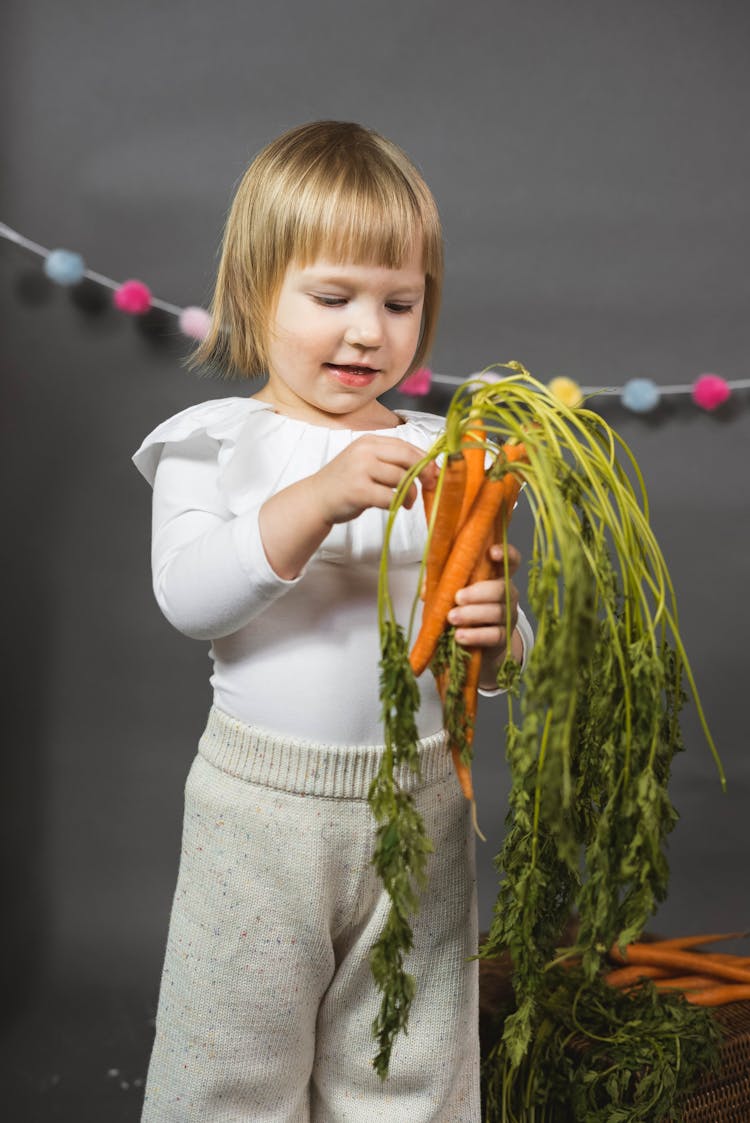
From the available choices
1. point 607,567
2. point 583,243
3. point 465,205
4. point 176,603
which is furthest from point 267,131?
point 607,567

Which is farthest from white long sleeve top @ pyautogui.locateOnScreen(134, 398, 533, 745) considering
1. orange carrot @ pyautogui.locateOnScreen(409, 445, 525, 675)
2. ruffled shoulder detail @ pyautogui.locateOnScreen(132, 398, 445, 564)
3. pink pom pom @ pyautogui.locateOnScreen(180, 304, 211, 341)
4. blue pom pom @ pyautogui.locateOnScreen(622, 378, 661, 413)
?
blue pom pom @ pyautogui.locateOnScreen(622, 378, 661, 413)

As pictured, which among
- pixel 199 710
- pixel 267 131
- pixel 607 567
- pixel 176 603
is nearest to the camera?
pixel 607 567

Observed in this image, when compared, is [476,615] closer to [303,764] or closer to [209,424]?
[303,764]

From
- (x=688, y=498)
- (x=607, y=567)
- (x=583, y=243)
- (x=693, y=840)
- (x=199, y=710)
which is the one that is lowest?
(x=693, y=840)

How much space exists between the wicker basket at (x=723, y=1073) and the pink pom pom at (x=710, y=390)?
3.31ft

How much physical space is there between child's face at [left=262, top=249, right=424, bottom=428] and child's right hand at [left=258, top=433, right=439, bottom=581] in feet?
0.56

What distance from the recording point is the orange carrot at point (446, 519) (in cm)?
101

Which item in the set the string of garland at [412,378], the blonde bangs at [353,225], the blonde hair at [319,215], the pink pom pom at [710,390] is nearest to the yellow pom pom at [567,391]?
the string of garland at [412,378]

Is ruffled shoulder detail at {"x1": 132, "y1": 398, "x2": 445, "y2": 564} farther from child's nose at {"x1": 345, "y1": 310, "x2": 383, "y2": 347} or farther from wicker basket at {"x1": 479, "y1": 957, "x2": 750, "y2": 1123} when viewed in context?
wicker basket at {"x1": 479, "y1": 957, "x2": 750, "y2": 1123}

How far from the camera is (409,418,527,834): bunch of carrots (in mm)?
1059

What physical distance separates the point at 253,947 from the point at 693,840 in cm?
126

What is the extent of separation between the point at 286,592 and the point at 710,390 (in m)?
1.18

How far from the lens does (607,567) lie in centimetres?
96

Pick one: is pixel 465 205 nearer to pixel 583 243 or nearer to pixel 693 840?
pixel 583 243
